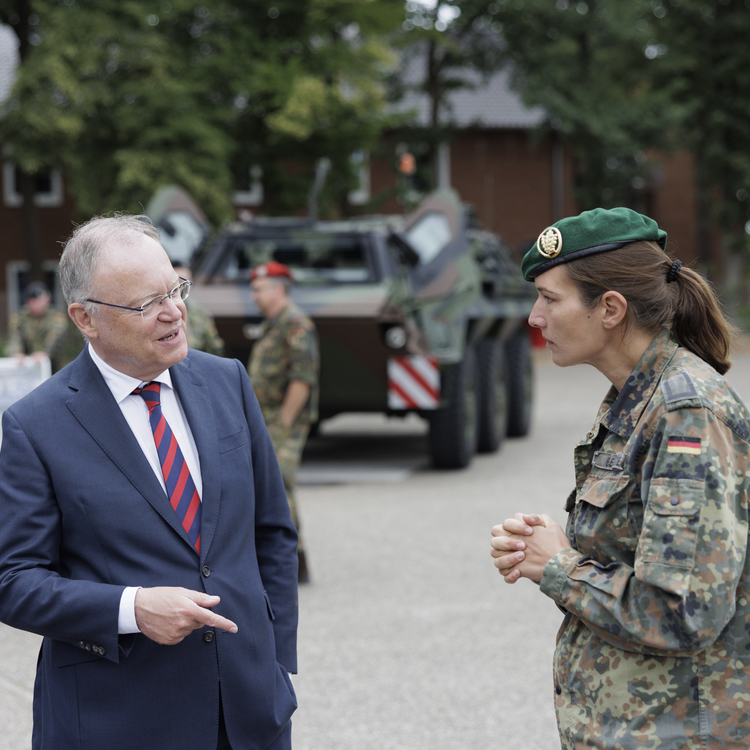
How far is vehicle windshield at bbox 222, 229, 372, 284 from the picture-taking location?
984 cm

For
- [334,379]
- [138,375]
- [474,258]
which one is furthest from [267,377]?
[474,258]

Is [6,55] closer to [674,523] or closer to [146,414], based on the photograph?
[146,414]

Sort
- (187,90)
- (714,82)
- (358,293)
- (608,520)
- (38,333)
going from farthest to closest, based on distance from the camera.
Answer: (714,82)
(187,90)
(38,333)
(358,293)
(608,520)

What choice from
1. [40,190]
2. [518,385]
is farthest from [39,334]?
[40,190]

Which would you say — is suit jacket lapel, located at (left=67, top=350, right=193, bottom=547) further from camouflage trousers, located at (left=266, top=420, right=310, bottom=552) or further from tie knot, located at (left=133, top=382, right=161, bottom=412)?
camouflage trousers, located at (left=266, top=420, right=310, bottom=552)

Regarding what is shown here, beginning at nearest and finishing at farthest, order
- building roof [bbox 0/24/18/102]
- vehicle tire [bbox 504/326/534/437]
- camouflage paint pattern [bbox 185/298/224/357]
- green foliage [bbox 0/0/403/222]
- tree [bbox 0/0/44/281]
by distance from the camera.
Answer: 1. camouflage paint pattern [bbox 185/298/224/357]
2. vehicle tire [bbox 504/326/534/437]
3. green foliage [bbox 0/0/403/222]
4. tree [bbox 0/0/44/281]
5. building roof [bbox 0/24/18/102]

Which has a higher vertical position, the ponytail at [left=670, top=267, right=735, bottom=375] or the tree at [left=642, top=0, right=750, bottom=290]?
the tree at [left=642, top=0, right=750, bottom=290]

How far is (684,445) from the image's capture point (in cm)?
177

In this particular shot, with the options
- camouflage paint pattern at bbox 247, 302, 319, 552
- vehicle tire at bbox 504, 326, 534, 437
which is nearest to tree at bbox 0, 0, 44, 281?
vehicle tire at bbox 504, 326, 534, 437

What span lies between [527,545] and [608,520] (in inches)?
A: 6.8

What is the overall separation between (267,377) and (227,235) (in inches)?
166

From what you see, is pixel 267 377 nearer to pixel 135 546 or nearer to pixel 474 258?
pixel 135 546

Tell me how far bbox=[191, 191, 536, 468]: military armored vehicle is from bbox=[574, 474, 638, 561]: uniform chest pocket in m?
7.09

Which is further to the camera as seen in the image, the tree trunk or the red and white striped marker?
the tree trunk
